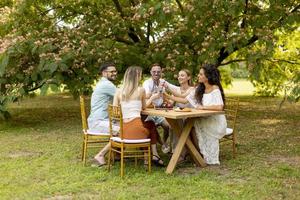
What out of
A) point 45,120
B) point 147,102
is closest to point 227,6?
point 147,102

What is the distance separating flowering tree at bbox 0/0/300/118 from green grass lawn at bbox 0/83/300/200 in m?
1.27

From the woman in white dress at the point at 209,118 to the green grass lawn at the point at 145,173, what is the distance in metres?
0.26

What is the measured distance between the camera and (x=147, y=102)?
6.78 meters

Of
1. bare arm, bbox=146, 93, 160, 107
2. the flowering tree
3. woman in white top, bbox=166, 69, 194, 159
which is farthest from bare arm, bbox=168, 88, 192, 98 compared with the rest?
the flowering tree

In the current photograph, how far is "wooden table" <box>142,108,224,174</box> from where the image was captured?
599 centimetres

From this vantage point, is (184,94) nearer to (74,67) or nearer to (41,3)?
(74,67)

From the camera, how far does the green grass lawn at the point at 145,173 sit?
5.27 metres

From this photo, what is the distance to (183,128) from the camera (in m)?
6.39

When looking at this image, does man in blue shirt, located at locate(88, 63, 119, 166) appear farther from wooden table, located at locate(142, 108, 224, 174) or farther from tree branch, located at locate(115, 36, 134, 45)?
tree branch, located at locate(115, 36, 134, 45)

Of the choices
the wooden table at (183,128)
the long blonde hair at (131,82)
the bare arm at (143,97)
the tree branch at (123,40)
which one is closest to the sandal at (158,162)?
the wooden table at (183,128)

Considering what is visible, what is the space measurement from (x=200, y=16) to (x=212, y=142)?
12.9 feet

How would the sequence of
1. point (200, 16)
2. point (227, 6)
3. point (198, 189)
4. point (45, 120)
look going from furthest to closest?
point (45, 120) < point (200, 16) < point (227, 6) < point (198, 189)

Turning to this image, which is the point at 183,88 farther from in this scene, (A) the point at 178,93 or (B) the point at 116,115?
(B) the point at 116,115

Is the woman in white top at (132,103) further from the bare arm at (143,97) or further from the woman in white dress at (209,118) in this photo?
the woman in white dress at (209,118)
